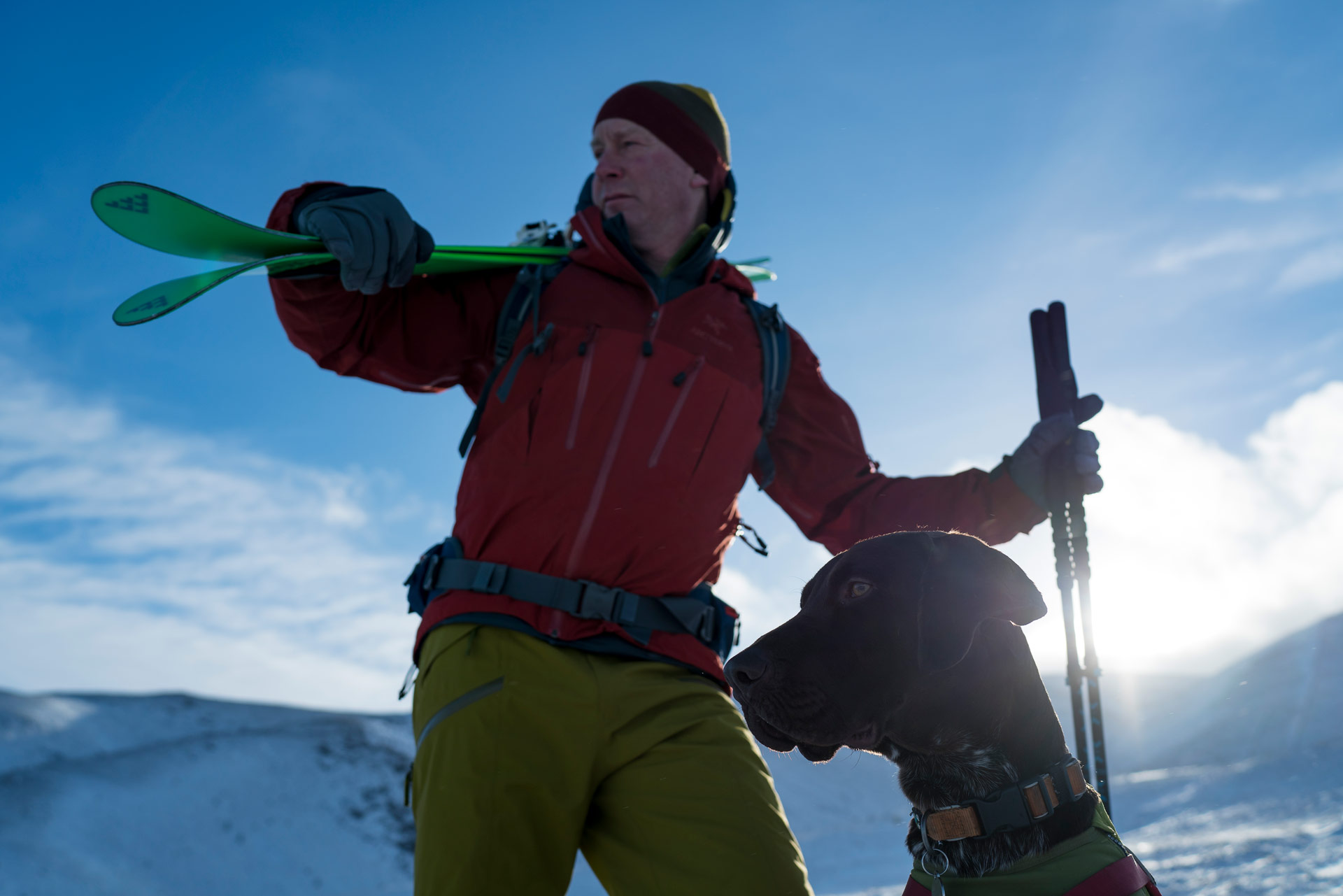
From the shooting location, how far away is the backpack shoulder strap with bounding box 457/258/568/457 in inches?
111

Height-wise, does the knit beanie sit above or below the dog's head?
above

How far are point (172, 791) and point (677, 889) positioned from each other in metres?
9.25

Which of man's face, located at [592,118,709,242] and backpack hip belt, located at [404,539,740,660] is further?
man's face, located at [592,118,709,242]

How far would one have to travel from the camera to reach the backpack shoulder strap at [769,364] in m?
3.16

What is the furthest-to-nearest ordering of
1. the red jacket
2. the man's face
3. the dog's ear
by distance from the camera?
the man's face → the red jacket → the dog's ear

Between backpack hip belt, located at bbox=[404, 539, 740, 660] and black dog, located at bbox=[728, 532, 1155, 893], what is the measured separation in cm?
27

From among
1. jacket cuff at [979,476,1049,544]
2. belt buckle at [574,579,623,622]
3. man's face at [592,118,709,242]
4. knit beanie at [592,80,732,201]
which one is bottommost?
belt buckle at [574,579,623,622]

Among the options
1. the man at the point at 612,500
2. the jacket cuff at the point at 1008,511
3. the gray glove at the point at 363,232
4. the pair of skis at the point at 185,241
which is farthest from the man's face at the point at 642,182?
the jacket cuff at the point at 1008,511

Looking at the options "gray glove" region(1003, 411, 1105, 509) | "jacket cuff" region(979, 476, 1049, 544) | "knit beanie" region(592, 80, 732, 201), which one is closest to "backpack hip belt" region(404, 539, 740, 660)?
"jacket cuff" region(979, 476, 1049, 544)

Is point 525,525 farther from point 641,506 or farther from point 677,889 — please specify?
point 677,889

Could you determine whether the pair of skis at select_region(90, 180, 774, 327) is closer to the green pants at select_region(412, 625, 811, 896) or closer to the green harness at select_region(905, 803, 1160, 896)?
the green pants at select_region(412, 625, 811, 896)

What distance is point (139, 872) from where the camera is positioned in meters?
7.89

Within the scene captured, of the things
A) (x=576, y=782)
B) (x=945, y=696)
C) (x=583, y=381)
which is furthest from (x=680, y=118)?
(x=576, y=782)

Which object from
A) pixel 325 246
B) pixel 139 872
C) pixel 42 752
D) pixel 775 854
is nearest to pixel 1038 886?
pixel 775 854
